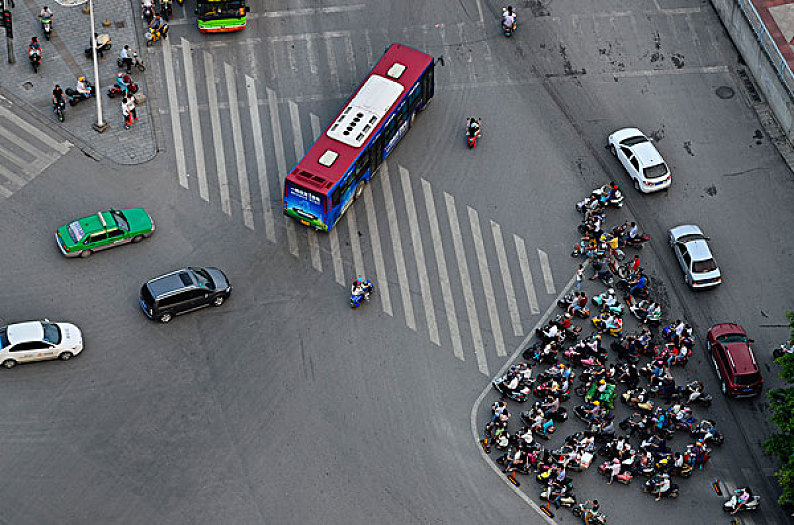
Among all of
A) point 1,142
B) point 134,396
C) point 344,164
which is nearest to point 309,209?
point 344,164

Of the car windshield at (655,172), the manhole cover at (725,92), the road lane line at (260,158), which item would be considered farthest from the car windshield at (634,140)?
the road lane line at (260,158)

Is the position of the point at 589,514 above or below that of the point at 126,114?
below

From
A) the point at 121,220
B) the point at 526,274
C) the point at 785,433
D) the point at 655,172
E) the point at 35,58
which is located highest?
the point at 35,58

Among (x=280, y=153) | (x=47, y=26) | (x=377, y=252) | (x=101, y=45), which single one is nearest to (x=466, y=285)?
(x=377, y=252)

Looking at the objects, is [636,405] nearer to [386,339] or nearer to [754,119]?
[386,339]

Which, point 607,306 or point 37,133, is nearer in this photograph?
point 607,306

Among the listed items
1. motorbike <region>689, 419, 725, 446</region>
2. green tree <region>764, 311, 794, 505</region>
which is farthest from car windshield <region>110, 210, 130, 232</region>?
green tree <region>764, 311, 794, 505</region>

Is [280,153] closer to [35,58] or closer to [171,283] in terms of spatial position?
[171,283]

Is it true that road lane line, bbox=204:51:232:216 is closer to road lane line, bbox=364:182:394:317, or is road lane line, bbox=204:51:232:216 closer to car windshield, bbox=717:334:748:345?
road lane line, bbox=364:182:394:317
